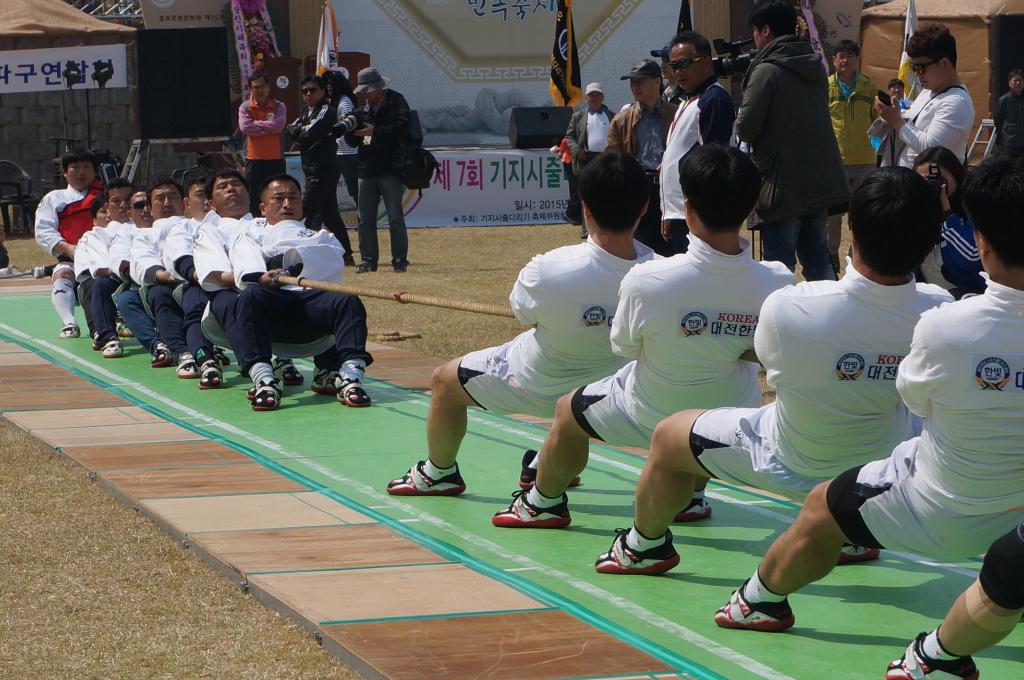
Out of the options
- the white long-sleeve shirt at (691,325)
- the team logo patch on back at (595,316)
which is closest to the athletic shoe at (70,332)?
the team logo patch on back at (595,316)

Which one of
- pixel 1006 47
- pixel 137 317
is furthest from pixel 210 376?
pixel 1006 47

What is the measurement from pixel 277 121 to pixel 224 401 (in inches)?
316

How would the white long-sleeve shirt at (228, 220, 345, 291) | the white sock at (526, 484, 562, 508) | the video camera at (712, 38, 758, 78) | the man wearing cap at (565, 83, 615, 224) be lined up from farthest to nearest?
the man wearing cap at (565, 83, 615, 224), the video camera at (712, 38, 758, 78), the white long-sleeve shirt at (228, 220, 345, 291), the white sock at (526, 484, 562, 508)

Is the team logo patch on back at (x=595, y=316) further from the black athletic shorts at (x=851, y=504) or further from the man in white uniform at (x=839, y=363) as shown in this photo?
the black athletic shorts at (x=851, y=504)

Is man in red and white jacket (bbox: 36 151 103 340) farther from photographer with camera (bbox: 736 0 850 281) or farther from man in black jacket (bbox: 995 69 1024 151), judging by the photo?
man in black jacket (bbox: 995 69 1024 151)

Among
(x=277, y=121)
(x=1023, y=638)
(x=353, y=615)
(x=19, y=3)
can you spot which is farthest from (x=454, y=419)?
(x=19, y=3)

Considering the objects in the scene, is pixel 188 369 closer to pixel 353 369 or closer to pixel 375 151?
pixel 353 369

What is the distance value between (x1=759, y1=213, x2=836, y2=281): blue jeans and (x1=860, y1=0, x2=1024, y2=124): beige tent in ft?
44.2

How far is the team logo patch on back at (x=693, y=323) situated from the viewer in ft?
14.8

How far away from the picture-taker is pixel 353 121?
13625mm

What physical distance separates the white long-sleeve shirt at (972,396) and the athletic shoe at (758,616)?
0.62m

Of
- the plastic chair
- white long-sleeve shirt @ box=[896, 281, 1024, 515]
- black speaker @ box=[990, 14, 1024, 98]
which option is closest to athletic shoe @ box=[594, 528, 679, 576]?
white long-sleeve shirt @ box=[896, 281, 1024, 515]

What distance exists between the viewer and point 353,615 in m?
4.11

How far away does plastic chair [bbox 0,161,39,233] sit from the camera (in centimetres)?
1917
